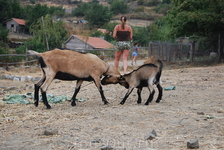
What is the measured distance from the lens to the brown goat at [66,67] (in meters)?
7.17

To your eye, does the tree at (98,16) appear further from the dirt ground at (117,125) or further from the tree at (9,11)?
the dirt ground at (117,125)

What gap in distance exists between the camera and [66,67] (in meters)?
7.39

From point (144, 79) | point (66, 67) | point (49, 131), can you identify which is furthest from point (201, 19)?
point (49, 131)

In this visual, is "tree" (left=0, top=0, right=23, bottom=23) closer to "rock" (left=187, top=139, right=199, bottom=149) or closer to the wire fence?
the wire fence

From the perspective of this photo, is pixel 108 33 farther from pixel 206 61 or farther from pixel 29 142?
pixel 29 142

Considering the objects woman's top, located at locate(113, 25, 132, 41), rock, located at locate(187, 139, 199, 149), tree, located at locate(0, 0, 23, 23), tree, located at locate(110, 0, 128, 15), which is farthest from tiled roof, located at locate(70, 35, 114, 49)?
tree, located at locate(110, 0, 128, 15)

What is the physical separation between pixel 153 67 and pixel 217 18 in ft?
46.0

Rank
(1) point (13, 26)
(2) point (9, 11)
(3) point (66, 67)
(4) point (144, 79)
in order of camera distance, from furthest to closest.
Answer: (2) point (9, 11), (1) point (13, 26), (4) point (144, 79), (3) point (66, 67)

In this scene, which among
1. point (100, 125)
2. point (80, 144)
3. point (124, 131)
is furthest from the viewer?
point (100, 125)

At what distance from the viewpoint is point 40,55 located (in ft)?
23.5

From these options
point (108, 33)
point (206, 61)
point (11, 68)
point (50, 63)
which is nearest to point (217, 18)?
point (206, 61)

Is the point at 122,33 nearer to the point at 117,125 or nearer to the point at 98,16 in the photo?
the point at 117,125

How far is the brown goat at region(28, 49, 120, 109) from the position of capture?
23.5 feet

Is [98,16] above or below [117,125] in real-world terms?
above
